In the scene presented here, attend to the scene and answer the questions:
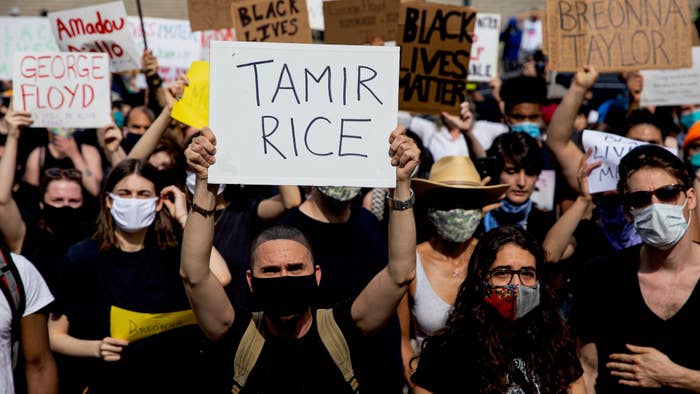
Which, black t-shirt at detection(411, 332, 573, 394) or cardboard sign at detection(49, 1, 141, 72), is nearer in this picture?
black t-shirt at detection(411, 332, 573, 394)

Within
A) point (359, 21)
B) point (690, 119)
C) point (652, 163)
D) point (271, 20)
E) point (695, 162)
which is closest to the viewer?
point (652, 163)

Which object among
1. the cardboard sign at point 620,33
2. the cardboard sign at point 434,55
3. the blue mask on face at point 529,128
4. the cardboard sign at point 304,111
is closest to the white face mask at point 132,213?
the cardboard sign at point 304,111

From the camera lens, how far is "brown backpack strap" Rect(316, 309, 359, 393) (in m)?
2.94

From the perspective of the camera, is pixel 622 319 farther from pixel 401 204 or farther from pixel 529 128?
pixel 529 128

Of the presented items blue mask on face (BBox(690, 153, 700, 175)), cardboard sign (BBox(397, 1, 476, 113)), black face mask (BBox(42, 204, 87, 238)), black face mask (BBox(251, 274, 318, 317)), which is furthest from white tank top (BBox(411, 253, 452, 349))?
black face mask (BBox(42, 204, 87, 238))

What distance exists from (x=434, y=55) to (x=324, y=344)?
290 cm

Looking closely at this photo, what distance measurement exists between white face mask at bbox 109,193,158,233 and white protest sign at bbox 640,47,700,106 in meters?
4.21

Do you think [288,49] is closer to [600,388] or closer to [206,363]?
[206,363]

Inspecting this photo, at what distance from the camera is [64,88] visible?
18.6 ft

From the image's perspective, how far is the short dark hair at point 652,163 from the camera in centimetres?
349

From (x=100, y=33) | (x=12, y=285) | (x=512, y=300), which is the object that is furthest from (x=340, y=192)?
(x=100, y=33)

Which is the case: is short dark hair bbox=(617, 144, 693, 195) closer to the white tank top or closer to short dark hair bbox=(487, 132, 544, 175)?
the white tank top

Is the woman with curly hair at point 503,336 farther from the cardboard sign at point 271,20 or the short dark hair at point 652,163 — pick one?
the cardboard sign at point 271,20

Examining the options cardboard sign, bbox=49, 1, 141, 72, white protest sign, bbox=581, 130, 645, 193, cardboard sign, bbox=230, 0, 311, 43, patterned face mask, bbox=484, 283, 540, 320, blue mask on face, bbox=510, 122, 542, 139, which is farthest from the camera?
cardboard sign, bbox=49, 1, 141, 72
